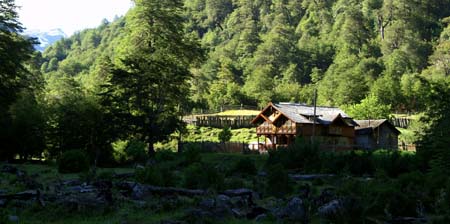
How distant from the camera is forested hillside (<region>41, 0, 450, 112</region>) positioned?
89.1 m

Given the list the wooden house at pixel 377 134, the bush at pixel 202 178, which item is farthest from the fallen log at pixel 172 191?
the wooden house at pixel 377 134

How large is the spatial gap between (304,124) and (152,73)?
20544 mm

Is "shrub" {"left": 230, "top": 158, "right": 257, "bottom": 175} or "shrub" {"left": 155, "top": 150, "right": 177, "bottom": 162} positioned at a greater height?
"shrub" {"left": 155, "top": 150, "right": 177, "bottom": 162}

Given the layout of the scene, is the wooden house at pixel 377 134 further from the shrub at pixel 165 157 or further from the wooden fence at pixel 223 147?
the shrub at pixel 165 157

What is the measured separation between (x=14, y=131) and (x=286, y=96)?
6672cm

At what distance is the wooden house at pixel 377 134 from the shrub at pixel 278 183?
145 feet

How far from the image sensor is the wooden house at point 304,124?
55719mm

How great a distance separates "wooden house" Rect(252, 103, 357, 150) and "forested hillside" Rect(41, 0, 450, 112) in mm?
11050

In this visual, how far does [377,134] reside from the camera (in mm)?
59219

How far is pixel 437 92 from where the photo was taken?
3353cm

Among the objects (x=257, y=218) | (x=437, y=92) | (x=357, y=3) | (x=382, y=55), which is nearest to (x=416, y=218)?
(x=257, y=218)

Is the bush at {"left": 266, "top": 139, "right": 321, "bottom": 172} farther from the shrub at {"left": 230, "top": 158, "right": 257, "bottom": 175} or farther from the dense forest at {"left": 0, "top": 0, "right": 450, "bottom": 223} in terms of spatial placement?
the shrub at {"left": 230, "top": 158, "right": 257, "bottom": 175}

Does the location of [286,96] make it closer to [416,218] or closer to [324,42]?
[324,42]

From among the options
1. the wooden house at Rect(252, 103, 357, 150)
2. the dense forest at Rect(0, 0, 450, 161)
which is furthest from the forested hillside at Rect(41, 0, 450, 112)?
the wooden house at Rect(252, 103, 357, 150)
